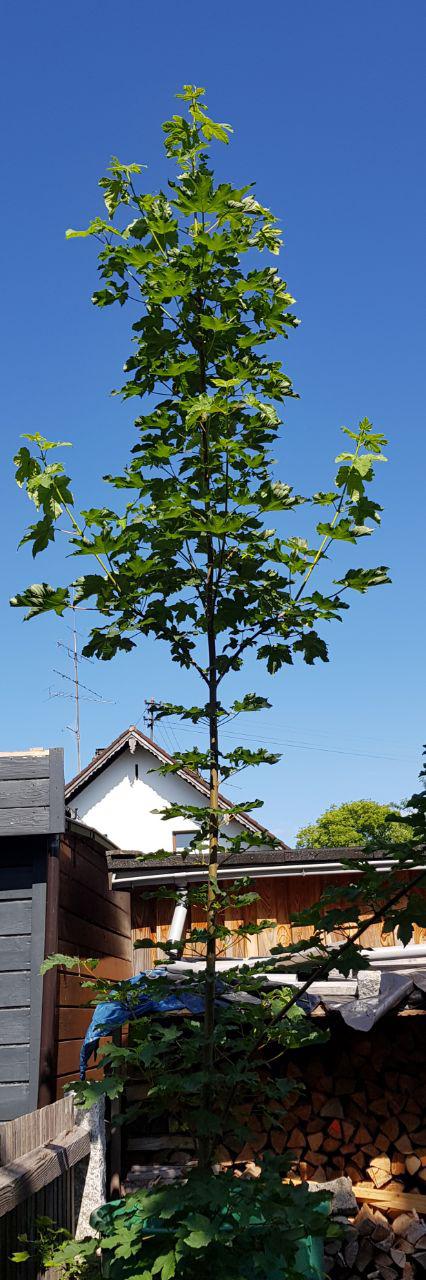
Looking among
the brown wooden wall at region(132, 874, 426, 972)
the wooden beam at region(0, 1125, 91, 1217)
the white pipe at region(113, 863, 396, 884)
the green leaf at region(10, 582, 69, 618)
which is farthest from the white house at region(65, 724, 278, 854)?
the green leaf at region(10, 582, 69, 618)

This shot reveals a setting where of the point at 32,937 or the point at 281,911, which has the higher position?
the point at 281,911

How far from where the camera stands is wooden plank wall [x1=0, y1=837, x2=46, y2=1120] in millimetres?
5504

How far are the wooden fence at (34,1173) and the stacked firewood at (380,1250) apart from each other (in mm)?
2017

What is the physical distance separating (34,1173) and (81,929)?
3.14m

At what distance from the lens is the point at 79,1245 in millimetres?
3027

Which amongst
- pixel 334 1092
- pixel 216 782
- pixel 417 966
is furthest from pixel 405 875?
pixel 216 782

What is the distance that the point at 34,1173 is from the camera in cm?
410

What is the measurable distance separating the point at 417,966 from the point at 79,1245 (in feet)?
15.2

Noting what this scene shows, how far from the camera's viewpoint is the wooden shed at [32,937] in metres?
5.54

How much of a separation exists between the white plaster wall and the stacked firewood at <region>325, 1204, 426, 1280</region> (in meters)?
17.0

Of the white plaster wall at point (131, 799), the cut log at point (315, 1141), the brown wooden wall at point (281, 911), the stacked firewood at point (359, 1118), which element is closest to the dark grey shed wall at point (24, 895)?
the stacked firewood at point (359, 1118)

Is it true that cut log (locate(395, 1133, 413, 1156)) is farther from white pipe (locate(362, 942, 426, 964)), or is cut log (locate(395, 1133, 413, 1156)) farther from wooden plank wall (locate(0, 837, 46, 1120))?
wooden plank wall (locate(0, 837, 46, 1120))

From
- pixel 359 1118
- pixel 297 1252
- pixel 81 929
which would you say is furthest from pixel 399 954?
pixel 297 1252

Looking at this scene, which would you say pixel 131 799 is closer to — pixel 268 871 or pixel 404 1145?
pixel 268 871
